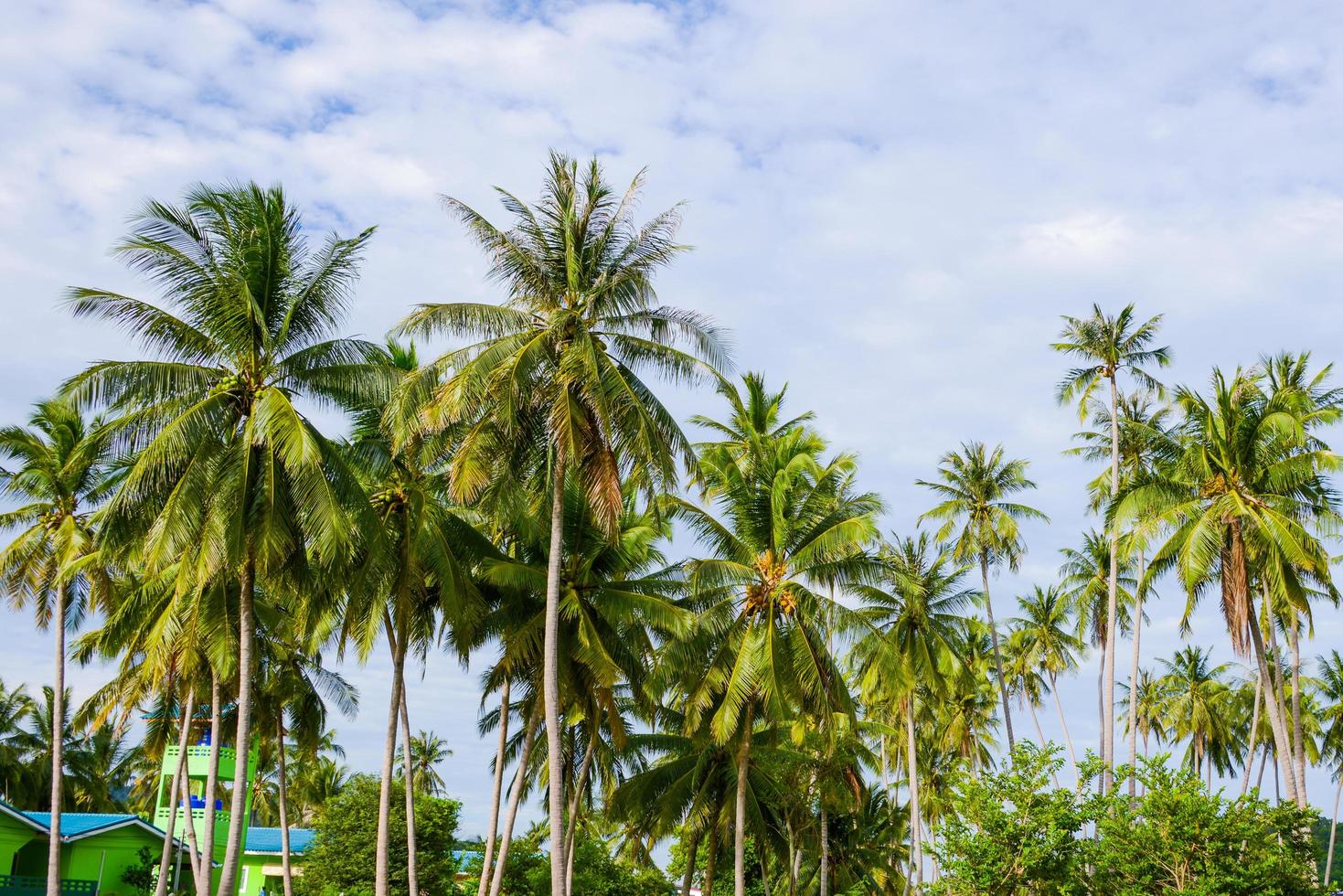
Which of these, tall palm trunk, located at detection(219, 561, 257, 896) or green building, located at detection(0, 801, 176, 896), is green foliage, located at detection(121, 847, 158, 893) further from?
tall palm trunk, located at detection(219, 561, 257, 896)

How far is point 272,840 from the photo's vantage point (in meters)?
46.4

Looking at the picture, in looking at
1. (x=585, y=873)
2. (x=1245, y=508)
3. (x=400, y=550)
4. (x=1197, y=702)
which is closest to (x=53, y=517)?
(x=400, y=550)

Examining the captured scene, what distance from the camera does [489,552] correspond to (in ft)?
83.6

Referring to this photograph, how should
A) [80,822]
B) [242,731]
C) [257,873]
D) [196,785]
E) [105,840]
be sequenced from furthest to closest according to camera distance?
1. [257,873]
2. [105,840]
3. [196,785]
4. [80,822]
5. [242,731]

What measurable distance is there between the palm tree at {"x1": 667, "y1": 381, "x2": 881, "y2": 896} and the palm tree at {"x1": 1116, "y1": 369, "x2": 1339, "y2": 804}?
23.3ft

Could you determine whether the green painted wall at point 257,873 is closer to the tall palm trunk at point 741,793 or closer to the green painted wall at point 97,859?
the green painted wall at point 97,859

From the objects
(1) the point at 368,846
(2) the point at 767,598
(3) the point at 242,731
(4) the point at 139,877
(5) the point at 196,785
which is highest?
(2) the point at 767,598

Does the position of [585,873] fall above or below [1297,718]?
below

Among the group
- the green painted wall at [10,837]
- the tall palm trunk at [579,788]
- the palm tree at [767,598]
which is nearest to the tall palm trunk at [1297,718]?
the palm tree at [767,598]

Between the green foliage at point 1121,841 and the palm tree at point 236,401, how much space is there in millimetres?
13970

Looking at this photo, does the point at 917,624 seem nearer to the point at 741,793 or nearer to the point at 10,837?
the point at 741,793

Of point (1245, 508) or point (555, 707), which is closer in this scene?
point (555, 707)

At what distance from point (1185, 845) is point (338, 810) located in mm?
23967

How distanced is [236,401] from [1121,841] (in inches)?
730
